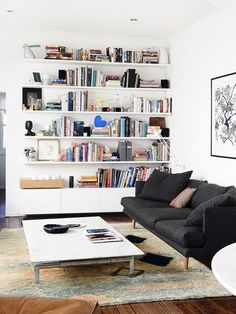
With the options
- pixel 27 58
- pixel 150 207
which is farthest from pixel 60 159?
pixel 150 207

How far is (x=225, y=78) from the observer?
221 inches

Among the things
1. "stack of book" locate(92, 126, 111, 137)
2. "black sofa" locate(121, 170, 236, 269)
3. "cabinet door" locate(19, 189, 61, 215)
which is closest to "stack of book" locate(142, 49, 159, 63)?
"stack of book" locate(92, 126, 111, 137)

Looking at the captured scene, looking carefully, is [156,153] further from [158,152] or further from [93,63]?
[93,63]

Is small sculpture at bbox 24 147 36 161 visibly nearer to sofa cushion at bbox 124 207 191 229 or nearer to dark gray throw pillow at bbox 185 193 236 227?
sofa cushion at bbox 124 207 191 229

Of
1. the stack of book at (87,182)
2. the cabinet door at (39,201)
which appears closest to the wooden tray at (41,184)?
the cabinet door at (39,201)

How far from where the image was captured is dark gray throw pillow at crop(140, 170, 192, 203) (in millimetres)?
6012

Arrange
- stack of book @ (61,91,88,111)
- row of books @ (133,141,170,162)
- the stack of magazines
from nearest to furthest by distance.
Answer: the stack of magazines
stack of book @ (61,91,88,111)
row of books @ (133,141,170,162)

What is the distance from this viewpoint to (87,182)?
7312mm

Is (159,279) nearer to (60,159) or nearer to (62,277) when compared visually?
(62,277)

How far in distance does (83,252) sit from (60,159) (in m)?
3.49

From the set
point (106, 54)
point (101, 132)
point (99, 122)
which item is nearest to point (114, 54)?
point (106, 54)

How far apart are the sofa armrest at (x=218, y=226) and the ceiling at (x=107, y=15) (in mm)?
2492

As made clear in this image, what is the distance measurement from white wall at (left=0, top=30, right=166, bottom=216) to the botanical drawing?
2560mm

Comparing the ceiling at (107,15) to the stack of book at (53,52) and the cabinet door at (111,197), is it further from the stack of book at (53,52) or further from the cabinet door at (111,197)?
the cabinet door at (111,197)
